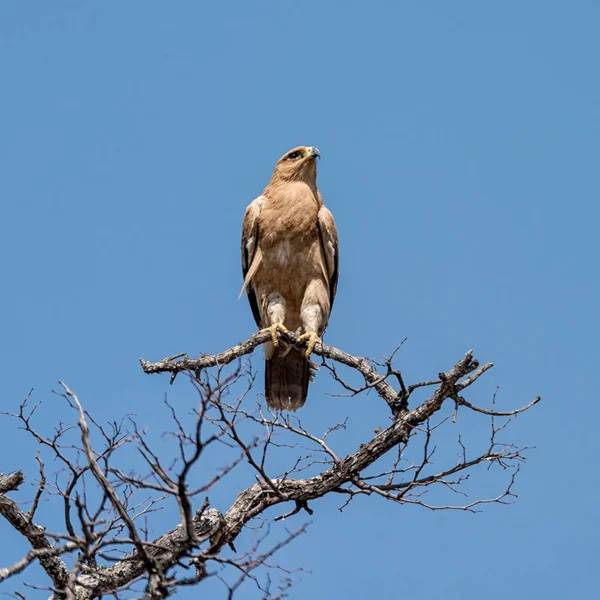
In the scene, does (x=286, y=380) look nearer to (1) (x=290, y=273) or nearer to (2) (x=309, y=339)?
(2) (x=309, y=339)

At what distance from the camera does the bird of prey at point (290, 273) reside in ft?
25.0

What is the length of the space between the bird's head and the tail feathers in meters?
1.73

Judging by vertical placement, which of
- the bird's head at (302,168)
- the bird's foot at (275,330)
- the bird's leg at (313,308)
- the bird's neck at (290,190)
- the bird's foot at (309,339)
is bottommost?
the bird's foot at (309,339)

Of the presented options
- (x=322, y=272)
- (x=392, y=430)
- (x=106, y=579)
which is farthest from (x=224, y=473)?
(x=322, y=272)

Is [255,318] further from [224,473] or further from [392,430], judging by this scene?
[224,473]

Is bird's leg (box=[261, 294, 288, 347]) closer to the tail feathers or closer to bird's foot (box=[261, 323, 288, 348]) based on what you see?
bird's foot (box=[261, 323, 288, 348])

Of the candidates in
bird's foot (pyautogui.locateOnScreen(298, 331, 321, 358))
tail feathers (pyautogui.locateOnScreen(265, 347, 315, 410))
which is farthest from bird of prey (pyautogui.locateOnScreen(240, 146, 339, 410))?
bird's foot (pyautogui.locateOnScreen(298, 331, 321, 358))

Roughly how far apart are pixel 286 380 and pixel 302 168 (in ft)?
6.65

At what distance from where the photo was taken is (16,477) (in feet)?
17.9

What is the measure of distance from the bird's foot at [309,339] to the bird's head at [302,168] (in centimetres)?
166

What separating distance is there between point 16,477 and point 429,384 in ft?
8.80

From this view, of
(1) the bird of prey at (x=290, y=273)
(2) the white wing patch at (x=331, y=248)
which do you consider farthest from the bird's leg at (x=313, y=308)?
(2) the white wing patch at (x=331, y=248)

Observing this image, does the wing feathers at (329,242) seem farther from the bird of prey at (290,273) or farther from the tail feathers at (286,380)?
Result: the tail feathers at (286,380)

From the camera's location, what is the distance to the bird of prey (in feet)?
25.0
